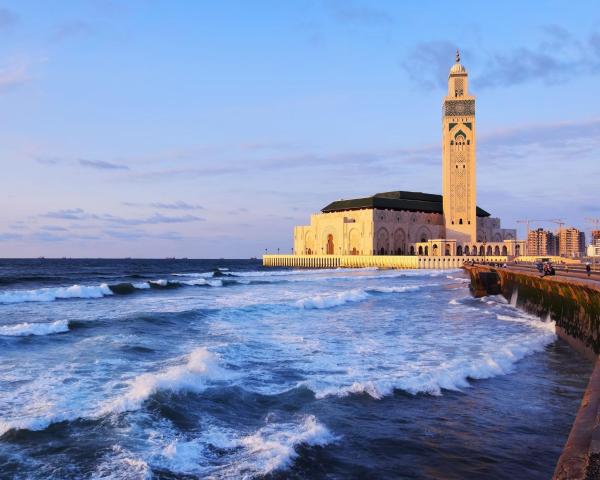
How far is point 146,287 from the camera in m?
48.6

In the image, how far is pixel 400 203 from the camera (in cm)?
11238

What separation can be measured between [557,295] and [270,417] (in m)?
16.0

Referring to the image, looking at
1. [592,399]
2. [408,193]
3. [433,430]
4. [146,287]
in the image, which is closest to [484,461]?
[433,430]

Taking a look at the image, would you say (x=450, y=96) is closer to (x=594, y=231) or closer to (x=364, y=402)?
(x=594, y=231)

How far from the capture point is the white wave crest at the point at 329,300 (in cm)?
3197

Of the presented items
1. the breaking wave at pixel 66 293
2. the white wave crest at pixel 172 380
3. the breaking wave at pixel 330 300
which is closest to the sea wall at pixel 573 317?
the white wave crest at pixel 172 380

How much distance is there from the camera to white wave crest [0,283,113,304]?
1474 inches

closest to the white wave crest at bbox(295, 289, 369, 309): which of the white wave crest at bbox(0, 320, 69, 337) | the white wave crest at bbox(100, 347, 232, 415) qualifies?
the white wave crest at bbox(0, 320, 69, 337)

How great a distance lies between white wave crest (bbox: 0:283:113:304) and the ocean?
19.0 metres

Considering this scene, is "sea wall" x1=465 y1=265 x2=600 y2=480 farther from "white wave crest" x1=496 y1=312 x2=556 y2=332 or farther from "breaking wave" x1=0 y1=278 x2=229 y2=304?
"breaking wave" x1=0 y1=278 x2=229 y2=304

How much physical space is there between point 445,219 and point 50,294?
84662 millimetres

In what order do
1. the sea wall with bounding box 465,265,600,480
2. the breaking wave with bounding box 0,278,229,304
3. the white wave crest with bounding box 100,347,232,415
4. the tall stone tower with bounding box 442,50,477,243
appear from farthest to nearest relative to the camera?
the tall stone tower with bounding box 442,50,477,243 → the breaking wave with bounding box 0,278,229,304 → the white wave crest with bounding box 100,347,232,415 → the sea wall with bounding box 465,265,600,480

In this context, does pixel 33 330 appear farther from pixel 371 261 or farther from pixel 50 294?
pixel 371 261

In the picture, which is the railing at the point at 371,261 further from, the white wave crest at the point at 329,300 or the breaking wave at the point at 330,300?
the white wave crest at the point at 329,300
